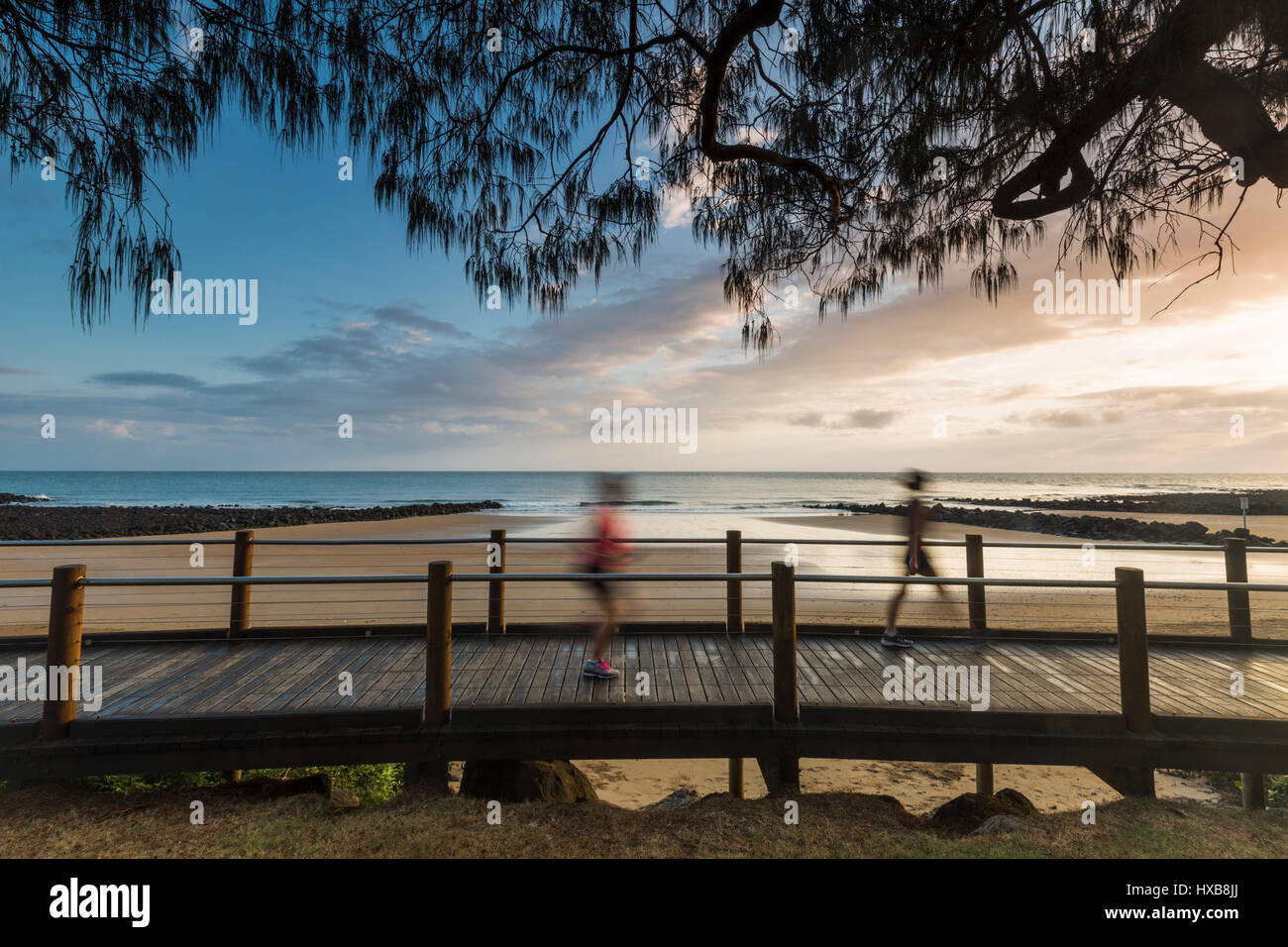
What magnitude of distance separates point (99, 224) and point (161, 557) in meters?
19.4

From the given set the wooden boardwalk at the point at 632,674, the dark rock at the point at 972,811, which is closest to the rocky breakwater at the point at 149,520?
the wooden boardwalk at the point at 632,674

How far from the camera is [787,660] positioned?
4.14 m

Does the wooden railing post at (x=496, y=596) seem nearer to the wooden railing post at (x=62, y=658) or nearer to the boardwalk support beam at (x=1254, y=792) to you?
the wooden railing post at (x=62, y=658)

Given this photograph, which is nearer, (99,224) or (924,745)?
(99,224)

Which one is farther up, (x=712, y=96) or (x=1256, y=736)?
(x=712, y=96)

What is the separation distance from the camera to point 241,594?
6.21m

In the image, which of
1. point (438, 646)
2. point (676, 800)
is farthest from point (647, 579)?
point (676, 800)

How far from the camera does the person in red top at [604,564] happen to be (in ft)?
16.4

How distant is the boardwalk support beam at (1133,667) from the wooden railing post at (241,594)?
7613mm

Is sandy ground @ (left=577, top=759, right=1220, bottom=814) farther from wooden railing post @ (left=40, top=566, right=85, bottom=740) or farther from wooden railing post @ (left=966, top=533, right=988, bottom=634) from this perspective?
wooden railing post @ (left=40, top=566, right=85, bottom=740)

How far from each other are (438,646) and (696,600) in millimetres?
7012

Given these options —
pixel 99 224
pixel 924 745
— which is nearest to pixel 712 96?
pixel 99 224
